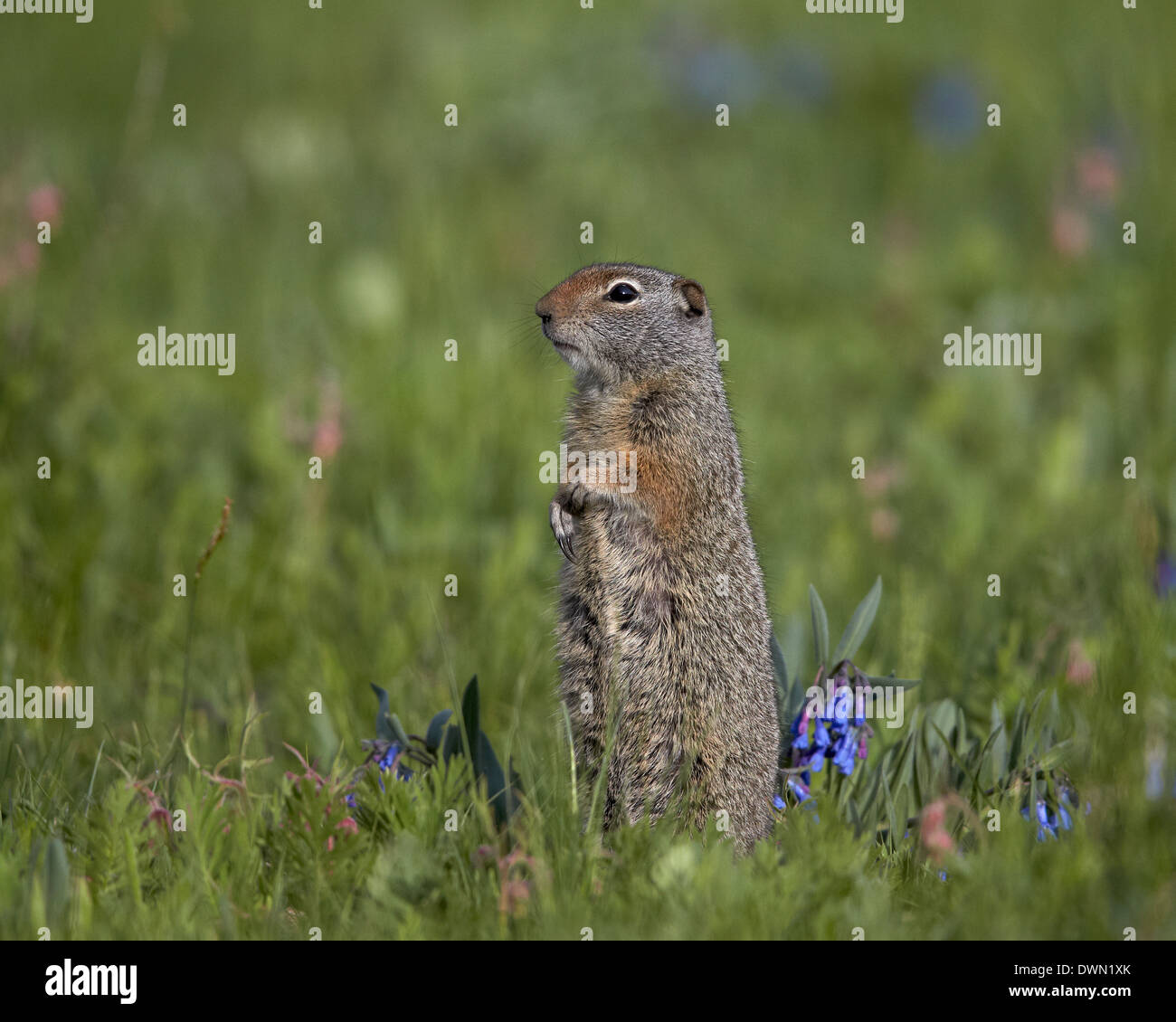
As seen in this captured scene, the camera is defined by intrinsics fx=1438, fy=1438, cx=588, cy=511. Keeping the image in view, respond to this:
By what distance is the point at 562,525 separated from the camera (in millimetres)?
3881

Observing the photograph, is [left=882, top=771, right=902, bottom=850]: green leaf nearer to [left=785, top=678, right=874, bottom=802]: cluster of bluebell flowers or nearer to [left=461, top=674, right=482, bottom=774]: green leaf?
[left=785, top=678, right=874, bottom=802]: cluster of bluebell flowers

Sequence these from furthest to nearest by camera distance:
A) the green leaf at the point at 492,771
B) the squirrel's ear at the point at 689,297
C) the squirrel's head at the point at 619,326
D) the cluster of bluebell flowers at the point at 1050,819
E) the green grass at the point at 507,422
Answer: the squirrel's ear at the point at 689,297 → the squirrel's head at the point at 619,326 → the green leaf at the point at 492,771 → the cluster of bluebell flowers at the point at 1050,819 → the green grass at the point at 507,422

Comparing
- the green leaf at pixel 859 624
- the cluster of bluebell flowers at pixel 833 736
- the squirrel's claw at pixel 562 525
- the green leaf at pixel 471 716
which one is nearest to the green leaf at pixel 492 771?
the green leaf at pixel 471 716

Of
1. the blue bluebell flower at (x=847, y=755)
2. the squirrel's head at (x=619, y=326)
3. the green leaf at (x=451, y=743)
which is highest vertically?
the squirrel's head at (x=619, y=326)

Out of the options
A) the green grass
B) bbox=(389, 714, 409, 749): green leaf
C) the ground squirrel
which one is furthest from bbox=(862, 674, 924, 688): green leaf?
bbox=(389, 714, 409, 749): green leaf

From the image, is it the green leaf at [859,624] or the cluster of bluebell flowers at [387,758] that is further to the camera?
the green leaf at [859,624]

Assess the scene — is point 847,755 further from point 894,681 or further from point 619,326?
point 619,326

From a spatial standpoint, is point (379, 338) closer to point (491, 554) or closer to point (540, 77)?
point (491, 554)

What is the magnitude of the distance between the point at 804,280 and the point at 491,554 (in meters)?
4.52

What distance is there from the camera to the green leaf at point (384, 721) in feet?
12.4

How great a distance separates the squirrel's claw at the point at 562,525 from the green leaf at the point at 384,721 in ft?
2.01

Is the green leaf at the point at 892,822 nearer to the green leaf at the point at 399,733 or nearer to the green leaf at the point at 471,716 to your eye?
the green leaf at the point at 471,716

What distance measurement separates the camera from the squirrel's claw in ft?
12.7

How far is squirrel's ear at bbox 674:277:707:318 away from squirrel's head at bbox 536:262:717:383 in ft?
0.06
